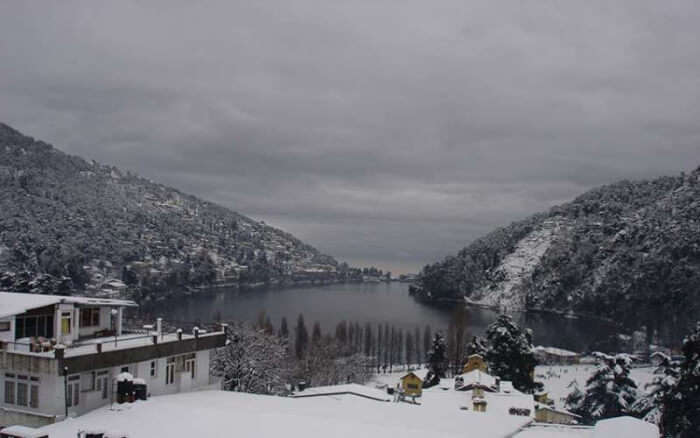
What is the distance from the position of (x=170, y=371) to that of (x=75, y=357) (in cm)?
375

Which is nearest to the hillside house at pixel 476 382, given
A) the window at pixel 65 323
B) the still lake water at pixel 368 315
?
the window at pixel 65 323

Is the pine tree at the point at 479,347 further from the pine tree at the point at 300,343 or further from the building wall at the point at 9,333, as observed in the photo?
the building wall at the point at 9,333

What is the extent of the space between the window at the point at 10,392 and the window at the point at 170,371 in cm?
387

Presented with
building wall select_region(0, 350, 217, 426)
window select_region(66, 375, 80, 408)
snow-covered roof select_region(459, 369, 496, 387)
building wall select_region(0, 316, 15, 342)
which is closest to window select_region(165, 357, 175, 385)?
building wall select_region(0, 350, 217, 426)

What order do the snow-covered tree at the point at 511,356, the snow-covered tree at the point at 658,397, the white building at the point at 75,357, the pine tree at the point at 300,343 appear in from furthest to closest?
the pine tree at the point at 300,343 < the snow-covered tree at the point at 511,356 < the snow-covered tree at the point at 658,397 < the white building at the point at 75,357

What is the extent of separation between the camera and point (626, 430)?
11789mm

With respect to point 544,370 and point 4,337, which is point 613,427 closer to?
point 4,337

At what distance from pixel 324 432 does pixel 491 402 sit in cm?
2297

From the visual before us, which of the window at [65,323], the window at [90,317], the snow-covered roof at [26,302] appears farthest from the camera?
the window at [90,317]

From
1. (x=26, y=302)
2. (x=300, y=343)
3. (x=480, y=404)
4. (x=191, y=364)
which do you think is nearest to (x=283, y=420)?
(x=191, y=364)

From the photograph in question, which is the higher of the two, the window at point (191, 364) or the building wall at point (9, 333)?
the building wall at point (9, 333)

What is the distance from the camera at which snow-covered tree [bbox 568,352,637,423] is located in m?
35.4

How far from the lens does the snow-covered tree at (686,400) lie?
87.1 feet

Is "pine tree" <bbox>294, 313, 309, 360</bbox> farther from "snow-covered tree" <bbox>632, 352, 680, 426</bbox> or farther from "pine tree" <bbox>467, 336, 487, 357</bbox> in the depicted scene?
"snow-covered tree" <bbox>632, 352, 680, 426</bbox>
